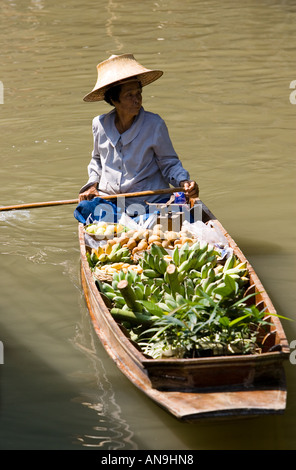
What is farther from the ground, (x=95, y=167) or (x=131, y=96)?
(x=131, y=96)

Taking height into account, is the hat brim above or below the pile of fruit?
above

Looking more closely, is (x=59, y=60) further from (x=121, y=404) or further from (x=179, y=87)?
(x=121, y=404)

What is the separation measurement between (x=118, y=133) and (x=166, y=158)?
0.39 m

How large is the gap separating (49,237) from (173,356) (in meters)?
2.98

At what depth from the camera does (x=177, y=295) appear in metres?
3.79

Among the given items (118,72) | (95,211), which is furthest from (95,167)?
(118,72)

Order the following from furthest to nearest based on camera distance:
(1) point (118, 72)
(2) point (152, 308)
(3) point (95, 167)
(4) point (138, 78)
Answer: (3) point (95, 167) → (4) point (138, 78) → (1) point (118, 72) → (2) point (152, 308)

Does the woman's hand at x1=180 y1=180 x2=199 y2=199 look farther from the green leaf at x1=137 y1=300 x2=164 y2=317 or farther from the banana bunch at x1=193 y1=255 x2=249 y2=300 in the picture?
the green leaf at x1=137 y1=300 x2=164 y2=317

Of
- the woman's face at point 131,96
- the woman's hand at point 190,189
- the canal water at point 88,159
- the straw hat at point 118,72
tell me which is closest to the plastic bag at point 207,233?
the woman's hand at point 190,189

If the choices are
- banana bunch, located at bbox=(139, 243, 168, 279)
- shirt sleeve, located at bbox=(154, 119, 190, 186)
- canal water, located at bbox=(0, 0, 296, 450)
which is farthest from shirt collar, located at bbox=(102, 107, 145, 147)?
banana bunch, located at bbox=(139, 243, 168, 279)

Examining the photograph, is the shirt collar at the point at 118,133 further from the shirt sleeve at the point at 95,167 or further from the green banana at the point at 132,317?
the green banana at the point at 132,317

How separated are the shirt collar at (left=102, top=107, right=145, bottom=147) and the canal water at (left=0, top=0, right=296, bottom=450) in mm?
1065

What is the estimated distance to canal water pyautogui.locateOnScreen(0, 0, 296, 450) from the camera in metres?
3.82

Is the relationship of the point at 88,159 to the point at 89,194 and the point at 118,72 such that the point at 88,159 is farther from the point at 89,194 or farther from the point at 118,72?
the point at 118,72
